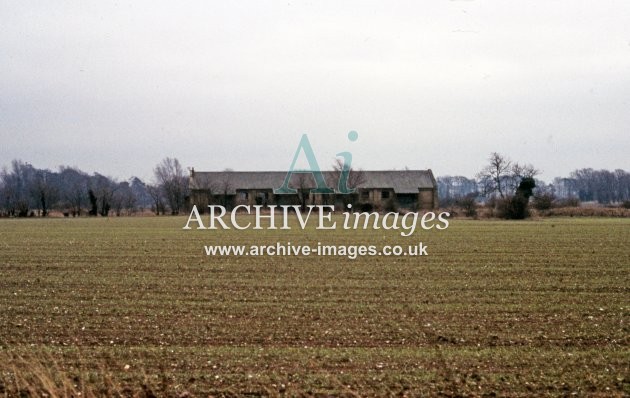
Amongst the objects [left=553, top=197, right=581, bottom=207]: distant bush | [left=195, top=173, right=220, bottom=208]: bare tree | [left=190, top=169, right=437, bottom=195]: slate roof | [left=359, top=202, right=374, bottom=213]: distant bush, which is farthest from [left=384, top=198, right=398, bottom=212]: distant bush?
[left=195, top=173, right=220, bottom=208]: bare tree

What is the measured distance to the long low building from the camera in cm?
11475

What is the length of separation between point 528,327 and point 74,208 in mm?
122393

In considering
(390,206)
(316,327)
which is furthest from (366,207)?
(316,327)

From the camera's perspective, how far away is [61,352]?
11422 mm

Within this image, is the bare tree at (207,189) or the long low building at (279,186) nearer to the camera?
the bare tree at (207,189)

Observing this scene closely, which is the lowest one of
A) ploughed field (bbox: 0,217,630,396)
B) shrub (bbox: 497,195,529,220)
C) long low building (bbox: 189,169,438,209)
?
ploughed field (bbox: 0,217,630,396)

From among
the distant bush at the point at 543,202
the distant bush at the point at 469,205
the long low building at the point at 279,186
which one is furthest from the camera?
the long low building at the point at 279,186

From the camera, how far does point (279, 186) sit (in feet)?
382

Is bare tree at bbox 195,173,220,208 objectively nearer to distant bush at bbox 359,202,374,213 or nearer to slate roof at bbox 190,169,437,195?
slate roof at bbox 190,169,437,195

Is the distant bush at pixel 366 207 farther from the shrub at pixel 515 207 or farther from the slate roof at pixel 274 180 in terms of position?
the shrub at pixel 515 207

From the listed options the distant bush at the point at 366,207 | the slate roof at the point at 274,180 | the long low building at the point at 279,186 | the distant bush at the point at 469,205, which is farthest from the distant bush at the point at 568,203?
the distant bush at the point at 366,207

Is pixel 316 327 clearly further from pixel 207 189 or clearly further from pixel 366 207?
pixel 207 189

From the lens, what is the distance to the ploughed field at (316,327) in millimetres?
9789

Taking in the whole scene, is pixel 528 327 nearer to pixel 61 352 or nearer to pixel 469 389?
pixel 469 389
